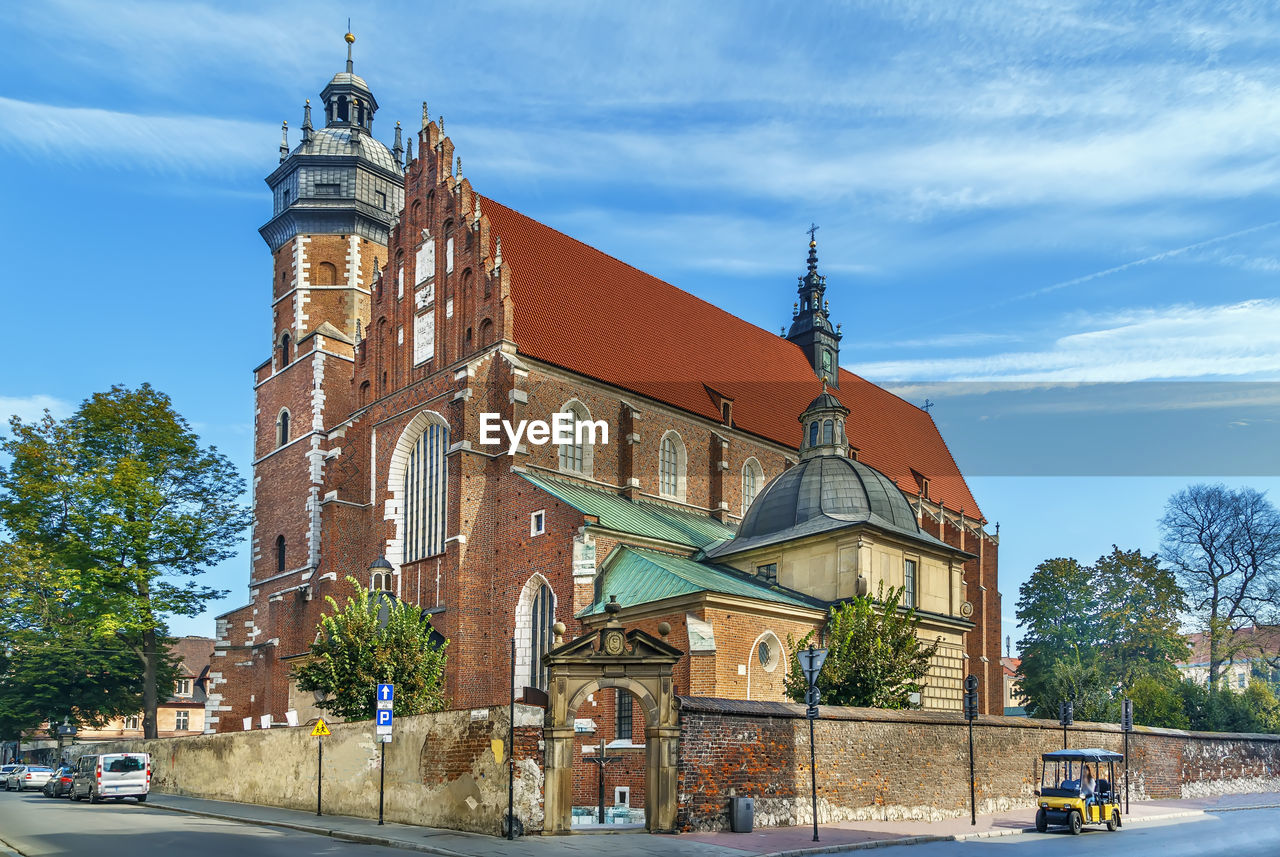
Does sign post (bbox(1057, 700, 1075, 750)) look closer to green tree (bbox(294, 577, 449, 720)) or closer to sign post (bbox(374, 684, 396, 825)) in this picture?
green tree (bbox(294, 577, 449, 720))

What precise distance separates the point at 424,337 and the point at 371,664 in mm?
11972

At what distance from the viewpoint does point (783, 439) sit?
1704 inches

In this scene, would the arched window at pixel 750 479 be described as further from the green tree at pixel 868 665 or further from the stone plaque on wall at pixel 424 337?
the green tree at pixel 868 665

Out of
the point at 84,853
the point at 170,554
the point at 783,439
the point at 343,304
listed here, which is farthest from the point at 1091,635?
the point at 84,853

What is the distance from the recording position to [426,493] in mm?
34844

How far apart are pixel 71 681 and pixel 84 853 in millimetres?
28800

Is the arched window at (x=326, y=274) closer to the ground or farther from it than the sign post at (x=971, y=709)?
farther from it

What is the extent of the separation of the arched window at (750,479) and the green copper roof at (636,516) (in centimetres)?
362

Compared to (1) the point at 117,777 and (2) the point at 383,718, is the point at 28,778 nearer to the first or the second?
(1) the point at 117,777

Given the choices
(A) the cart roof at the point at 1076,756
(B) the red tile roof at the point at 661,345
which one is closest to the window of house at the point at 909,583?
(B) the red tile roof at the point at 661,345

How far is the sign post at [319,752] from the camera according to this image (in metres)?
22.4

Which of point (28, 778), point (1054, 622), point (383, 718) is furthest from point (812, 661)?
point (1054, 622)

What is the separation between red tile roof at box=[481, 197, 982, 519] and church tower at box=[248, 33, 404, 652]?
881 centimetres

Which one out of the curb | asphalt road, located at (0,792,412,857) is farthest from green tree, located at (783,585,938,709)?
asphalt road, located at (0,792,412,857)
